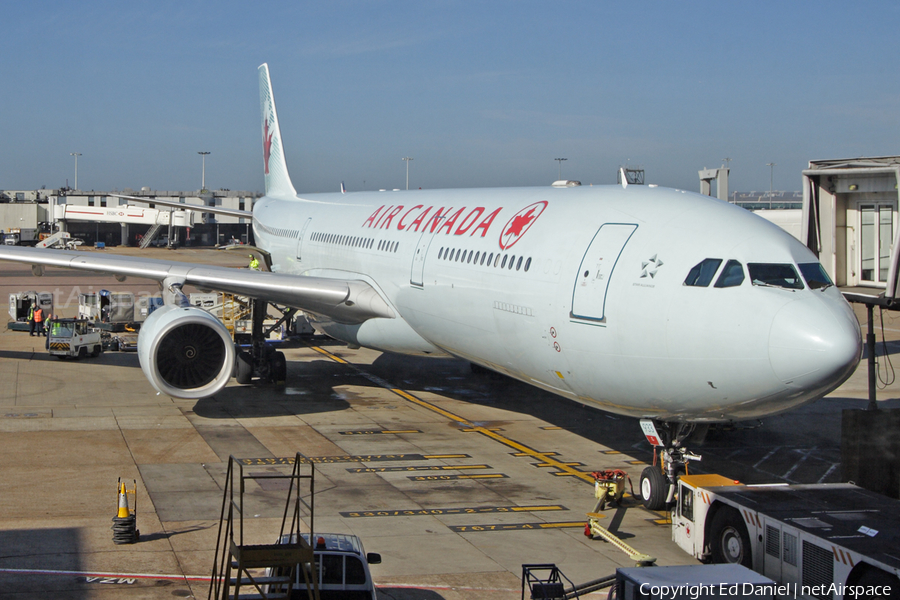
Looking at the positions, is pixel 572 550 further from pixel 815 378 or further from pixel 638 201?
pixel 638 201

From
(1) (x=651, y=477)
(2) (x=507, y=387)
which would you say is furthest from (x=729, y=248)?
(2) (x=507, y=387)

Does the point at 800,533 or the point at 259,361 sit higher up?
the point at 800,533

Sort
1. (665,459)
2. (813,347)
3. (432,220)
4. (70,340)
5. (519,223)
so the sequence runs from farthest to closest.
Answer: (70,340) → (432,220) → (519,223) → (665,459) → (813,347)

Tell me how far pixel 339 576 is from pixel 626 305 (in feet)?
16.8

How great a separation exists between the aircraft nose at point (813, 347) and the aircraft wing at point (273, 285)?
9.80 m

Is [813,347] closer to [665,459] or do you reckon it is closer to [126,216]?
[665,459]

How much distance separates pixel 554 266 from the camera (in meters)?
13.0

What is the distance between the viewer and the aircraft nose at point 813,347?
9.91 metres

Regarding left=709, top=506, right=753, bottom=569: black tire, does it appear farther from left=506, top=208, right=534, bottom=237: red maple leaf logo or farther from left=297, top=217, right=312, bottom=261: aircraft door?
left=297, top=217, right=312, bottom=261: aircraft door

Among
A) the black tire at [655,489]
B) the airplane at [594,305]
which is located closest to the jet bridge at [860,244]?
the airplane at [594,305]

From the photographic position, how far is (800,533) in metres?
9.36

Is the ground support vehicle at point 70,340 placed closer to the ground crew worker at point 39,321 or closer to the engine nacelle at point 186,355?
the ground crew worker at point 39,321

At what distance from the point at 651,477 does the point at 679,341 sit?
2862 millimetres

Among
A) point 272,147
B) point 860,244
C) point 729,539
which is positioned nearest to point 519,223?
point 860,244
